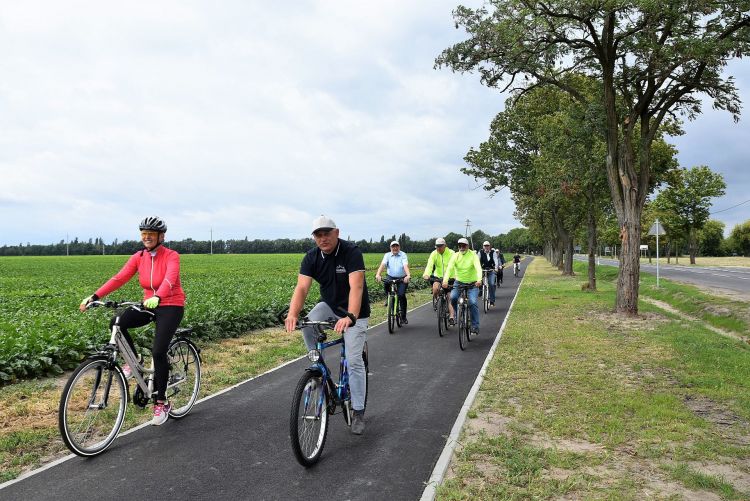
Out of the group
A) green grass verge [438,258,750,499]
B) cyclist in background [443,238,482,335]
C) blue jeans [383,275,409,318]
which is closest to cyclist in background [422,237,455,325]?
blue jeans [383,275,409,318]

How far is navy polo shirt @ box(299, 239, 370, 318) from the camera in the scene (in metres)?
4.96

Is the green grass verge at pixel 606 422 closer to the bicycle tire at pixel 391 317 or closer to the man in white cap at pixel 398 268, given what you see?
the bicycle tire at pixel 391 317

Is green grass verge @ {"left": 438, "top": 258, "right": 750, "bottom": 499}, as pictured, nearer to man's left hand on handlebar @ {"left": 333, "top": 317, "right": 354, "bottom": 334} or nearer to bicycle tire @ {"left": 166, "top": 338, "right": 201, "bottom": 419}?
man's left hand on handlebar @ {"left": 333, "top": 317, "right": 354, "bottom": 334}

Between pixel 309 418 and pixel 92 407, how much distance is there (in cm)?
199

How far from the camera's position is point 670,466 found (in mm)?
4168

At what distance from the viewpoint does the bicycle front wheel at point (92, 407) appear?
4402mm

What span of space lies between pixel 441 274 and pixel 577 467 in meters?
7.99

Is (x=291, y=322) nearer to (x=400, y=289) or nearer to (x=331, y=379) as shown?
(x=331, y=379)

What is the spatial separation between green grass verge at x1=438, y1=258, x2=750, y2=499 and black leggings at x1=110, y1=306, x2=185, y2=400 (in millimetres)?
3027

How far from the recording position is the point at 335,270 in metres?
4.98

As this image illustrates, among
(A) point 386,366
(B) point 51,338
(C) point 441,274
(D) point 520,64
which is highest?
(D) point 520,64

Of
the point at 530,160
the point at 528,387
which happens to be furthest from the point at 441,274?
the point at 530,160

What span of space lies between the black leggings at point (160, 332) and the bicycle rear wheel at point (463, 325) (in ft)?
18.6

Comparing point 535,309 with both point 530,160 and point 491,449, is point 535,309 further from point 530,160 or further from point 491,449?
point 530,160
